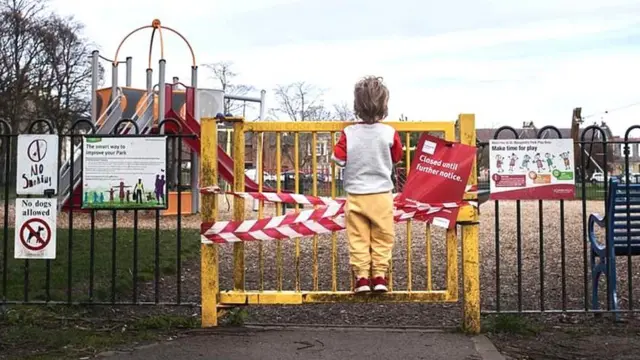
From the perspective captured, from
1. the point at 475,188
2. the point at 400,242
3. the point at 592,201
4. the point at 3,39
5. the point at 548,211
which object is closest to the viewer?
the point at 475,188

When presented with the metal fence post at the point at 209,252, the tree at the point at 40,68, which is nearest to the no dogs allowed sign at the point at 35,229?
the metal fence post at the point at 209,252

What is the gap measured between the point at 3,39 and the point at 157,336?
40.1m

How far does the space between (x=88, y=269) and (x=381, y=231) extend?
178 inches

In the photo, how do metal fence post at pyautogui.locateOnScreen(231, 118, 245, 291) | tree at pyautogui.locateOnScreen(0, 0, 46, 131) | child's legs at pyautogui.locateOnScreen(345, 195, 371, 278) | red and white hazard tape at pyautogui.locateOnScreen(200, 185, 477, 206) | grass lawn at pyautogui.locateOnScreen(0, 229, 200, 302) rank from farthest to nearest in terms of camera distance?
tree at pyautogui.locateOnScreen(0, 0, 46, 131) < grass lawn at pyautogui.locateOnScreen(0, 229, 200, 302) < metal fence post at pyautogui.locateOnScreen(231, 118, 245, 291) < red and white hazard tape at pyautogui.locateOnScreen(200, 185, 477, 206) < child's legs at pyautogui.locateOnScreen(345, 195, 371, 278)

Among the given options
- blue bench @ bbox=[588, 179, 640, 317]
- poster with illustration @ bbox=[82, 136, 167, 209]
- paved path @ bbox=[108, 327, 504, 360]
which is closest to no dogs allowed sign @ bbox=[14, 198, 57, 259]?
poster with illustration @ bbox=[82, 136, 167, 209]

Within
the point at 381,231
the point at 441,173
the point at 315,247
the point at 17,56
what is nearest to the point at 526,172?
the point at 441,173

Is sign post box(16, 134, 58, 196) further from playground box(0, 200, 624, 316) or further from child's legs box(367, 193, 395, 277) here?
child's legs box(367, 193, 395, 277)

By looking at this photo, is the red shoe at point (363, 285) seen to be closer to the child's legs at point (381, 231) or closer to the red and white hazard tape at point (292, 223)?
the child's legs at point (381, 231)

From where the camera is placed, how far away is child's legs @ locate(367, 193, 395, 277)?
483 centimetres

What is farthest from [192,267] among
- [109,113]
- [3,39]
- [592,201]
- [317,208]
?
[3,39]

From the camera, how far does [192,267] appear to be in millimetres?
9320

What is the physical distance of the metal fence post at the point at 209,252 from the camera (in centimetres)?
529

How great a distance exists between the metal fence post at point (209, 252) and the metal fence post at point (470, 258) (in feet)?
6.70

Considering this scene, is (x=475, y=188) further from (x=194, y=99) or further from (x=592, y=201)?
(x=592, y=201)
